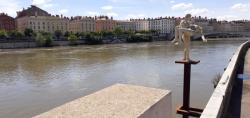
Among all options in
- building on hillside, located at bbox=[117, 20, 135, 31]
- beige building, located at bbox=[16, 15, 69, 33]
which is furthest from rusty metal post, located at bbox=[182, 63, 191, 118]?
building on hillside, located at bbox=[117, 20, 135, 31]

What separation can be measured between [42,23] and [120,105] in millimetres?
82444

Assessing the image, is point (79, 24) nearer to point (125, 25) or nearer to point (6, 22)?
point (6, 22)

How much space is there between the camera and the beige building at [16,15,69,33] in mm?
80325

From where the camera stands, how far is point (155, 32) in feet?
311

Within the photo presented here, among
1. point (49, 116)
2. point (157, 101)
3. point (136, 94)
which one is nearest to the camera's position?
point (49, 116)

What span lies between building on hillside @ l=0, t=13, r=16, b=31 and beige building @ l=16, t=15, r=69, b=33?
2.07m

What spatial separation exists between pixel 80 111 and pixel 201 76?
12803 millimetres

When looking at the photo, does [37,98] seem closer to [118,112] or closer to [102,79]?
[102,79]

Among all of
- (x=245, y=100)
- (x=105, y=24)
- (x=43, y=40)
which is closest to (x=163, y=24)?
(x=105, y=24)

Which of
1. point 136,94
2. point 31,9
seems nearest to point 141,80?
point 136,94

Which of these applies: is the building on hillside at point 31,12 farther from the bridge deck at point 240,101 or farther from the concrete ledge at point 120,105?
the concrete ledge at point 120,105

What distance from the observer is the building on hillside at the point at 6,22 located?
262 feet

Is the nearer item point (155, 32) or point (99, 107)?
point (99, 107)

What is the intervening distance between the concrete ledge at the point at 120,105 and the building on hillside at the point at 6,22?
269ft
